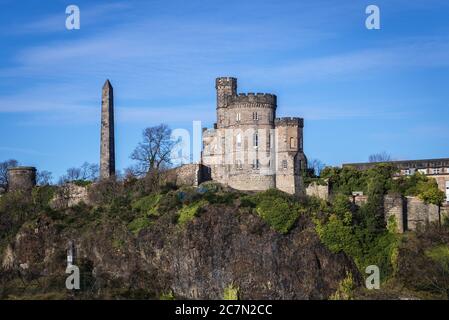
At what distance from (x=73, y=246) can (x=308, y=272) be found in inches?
617

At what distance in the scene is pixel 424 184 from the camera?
64.4m

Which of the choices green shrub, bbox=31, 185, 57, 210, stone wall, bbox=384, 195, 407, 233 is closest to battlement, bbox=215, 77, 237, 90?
stone wall, bbox=384, 195, 407, 233

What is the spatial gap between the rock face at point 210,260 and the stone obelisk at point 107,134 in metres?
7.52

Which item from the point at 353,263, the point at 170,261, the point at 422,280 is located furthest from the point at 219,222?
the point at 422,280

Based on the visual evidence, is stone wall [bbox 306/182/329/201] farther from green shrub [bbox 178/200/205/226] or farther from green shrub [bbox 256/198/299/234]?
green shrub [bbox 178/200/205/226]

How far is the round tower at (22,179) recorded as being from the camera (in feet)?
241

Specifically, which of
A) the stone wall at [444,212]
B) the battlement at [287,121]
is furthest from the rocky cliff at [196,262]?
the stone wall at [444,212]

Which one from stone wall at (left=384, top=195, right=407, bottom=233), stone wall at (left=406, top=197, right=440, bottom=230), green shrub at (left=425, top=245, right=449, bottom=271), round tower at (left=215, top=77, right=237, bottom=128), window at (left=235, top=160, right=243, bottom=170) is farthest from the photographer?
round tower at (left=215, top=77, right=237, bottom=128)

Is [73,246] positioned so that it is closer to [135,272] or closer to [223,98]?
[135,272]

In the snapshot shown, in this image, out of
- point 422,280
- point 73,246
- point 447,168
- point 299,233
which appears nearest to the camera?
point 422,280

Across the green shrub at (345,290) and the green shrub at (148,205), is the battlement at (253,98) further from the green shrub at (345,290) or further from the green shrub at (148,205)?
the green shrub at (345,290)

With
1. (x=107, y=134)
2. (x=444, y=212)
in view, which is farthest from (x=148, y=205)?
(x=444, y=212)

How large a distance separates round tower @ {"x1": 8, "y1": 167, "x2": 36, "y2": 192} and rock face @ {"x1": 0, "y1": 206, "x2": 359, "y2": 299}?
10.6 metres

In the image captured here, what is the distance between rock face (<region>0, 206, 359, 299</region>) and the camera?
2309 inches
